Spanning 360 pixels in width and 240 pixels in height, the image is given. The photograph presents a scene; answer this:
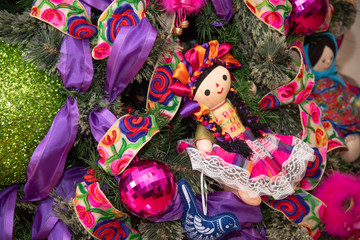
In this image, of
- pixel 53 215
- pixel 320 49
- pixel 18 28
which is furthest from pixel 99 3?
pixel 320 49

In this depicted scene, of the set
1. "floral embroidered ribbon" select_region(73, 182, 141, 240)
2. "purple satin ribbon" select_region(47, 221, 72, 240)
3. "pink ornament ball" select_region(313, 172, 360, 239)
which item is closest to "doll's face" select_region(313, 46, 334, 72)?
"pink ornament ball" select_region(313, 172, 360, 239)

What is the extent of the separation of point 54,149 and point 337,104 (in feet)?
2.84

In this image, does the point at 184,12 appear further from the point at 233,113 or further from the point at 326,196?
the point at 326,196

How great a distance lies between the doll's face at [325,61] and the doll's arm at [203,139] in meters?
0.51

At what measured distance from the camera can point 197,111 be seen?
0.84 metres

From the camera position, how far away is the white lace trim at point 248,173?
2.68 feet

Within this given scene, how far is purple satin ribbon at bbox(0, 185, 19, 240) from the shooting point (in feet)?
2.78

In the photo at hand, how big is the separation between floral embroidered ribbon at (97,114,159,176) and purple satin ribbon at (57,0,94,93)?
0.39 ft

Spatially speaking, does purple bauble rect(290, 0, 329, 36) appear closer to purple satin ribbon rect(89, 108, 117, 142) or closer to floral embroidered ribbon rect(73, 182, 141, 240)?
purple satin ribbon rect(89, 108, 117, 142)

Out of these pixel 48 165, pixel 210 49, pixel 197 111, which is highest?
pixel 210 49

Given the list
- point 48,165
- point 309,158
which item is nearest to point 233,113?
point 309,158

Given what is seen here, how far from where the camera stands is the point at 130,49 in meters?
0.80

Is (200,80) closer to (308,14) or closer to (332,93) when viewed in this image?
(308,14)

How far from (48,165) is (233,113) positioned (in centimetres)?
43
